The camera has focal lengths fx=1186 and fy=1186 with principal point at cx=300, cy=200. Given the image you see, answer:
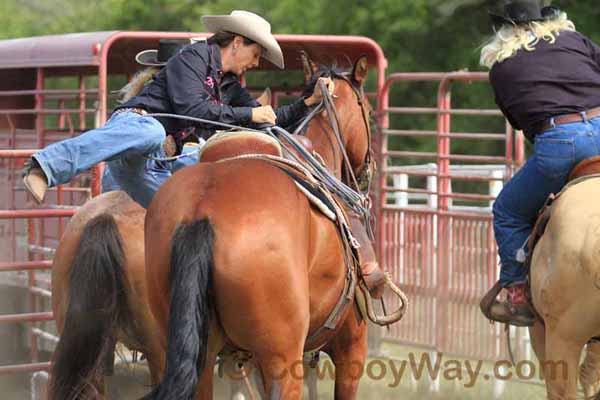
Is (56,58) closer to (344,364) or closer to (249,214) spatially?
(344,364)

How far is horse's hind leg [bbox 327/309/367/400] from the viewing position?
607 centimetres

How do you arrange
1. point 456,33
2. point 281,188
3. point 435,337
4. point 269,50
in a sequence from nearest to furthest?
point 281,188 < point 269,50 < point 435,337 < point 456,33

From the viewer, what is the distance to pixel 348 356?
20.1 ft

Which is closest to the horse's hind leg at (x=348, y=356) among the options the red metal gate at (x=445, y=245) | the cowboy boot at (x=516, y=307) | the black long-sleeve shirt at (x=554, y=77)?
the cowboy boot at (x=516, y=307)

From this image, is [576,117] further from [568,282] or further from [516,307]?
[516,307]

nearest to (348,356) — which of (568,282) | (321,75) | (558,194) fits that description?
(568,282)

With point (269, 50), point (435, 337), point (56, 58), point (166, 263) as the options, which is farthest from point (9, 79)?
point (166, 263)

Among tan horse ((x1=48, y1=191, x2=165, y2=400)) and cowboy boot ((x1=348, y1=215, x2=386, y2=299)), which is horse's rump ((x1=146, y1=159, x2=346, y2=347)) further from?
tan horse ((x1=48, y1=191, x2=165, y2=400))

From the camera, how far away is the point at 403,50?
20.1 meters

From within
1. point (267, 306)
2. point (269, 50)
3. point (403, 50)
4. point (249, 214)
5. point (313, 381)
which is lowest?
point (313, 381)

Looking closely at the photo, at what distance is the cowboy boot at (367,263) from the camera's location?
227 inches

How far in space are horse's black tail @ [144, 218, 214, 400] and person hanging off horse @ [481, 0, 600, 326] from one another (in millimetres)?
2087

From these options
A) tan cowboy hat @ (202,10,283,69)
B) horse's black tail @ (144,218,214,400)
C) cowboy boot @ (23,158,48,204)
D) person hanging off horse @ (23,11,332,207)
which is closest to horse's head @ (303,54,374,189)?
person hanging off horse @ (23,11,332,207)

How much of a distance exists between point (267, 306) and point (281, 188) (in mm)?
535
